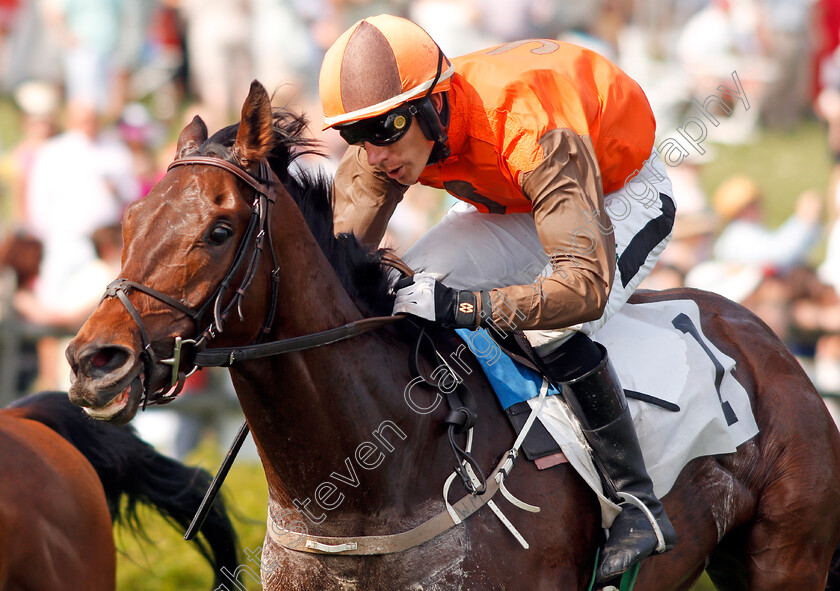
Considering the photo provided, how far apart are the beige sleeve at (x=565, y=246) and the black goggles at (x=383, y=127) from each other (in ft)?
1.33

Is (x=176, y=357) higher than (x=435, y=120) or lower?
lower

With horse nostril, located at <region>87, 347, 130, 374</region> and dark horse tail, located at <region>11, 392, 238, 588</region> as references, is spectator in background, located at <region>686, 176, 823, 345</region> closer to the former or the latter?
dark horse tail, located at <region>11, 392, 238, 588</region>

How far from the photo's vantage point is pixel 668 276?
8289 millimetres

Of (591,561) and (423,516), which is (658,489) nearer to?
(591,561)

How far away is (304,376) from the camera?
118 inches

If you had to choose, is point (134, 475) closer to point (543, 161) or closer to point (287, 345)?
point (287, 345)

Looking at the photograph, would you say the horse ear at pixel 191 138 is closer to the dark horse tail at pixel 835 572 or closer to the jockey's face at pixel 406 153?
the jockey's face at pixel 406 153

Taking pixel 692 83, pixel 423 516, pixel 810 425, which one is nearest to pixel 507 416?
pixel 423 516

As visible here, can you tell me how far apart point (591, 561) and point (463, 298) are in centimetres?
104

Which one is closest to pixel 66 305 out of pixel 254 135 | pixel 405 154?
pixel 405 154

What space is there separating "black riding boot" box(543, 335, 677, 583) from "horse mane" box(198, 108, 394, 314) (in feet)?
2.07

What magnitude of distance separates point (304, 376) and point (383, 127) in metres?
0.79

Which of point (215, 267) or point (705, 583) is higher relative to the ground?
point (215, 267)

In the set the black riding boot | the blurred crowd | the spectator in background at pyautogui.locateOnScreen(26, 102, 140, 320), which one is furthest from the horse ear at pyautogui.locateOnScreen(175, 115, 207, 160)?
the spectator in background at pyautogui.locateOnScreen(26, 102, 140, 320)
